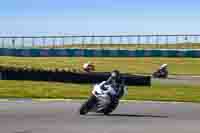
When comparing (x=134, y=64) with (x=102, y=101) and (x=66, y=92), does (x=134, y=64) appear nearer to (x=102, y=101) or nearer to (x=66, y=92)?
(x=66, y=92)

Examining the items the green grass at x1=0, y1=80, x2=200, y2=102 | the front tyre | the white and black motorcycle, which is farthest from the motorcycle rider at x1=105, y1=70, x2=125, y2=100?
the green grass at x1=0, y1=80, x2=200, y2=102

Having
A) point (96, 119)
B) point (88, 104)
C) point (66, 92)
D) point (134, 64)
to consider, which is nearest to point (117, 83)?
point (88, 104)

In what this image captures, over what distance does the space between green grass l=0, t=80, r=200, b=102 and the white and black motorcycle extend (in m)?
7.18

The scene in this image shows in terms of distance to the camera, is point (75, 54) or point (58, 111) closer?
point (58, 111)

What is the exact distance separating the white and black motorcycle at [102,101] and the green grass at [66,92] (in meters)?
7.18

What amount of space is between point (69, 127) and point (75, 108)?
16.1 ft

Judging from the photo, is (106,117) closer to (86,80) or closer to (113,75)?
(113,75)

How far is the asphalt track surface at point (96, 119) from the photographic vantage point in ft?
41.5

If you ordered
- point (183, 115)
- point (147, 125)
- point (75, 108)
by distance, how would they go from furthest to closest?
point (75, 108) → point (183, 115) → point (147, 125)

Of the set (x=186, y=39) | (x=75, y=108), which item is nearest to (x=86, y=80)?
(x=75, y=108)

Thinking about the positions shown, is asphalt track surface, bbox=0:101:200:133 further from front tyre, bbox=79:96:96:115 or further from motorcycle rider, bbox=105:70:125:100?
motorcycle rider, bbox=105:70:125:100

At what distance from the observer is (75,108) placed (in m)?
17.8

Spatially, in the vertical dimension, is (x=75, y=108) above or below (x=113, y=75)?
below

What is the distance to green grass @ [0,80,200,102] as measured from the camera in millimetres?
23453
